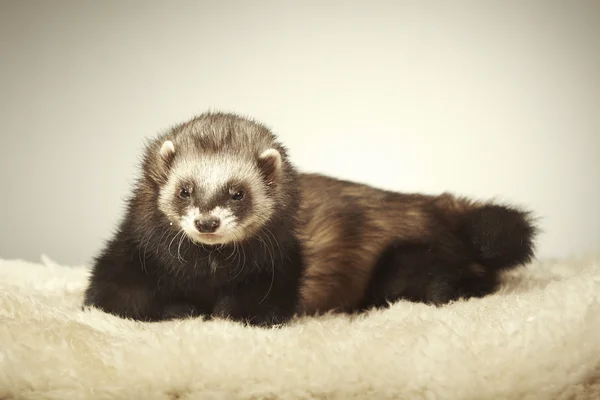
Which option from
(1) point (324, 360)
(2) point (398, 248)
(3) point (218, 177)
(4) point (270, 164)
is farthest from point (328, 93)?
(1) point (324, 360)

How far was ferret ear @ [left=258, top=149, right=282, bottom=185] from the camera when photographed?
1.42m

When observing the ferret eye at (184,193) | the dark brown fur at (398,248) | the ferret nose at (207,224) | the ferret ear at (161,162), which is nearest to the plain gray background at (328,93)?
the dark brown fur at (398,248)

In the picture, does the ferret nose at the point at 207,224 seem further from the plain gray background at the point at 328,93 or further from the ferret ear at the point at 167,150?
the plain gray background at the point at 328,93

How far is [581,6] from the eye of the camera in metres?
2.29

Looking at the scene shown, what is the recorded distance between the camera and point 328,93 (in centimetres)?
244

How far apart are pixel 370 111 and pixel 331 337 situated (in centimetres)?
145

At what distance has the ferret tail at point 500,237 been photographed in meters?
1.68

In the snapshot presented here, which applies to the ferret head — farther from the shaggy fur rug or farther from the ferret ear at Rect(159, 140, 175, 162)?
the shaggy fur rug

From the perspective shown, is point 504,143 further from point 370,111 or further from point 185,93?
point 185,93

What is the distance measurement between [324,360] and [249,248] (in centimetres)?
46

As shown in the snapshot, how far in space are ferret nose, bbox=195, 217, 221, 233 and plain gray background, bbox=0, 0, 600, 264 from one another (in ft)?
3.90

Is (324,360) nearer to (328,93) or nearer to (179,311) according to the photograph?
(179,311)

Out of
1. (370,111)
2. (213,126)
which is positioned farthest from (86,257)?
(213,126)

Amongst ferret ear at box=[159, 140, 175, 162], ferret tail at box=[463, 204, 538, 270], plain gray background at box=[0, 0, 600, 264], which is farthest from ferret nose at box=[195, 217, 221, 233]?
plain gray background at box=[0, 0, 600, 264]
